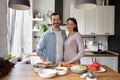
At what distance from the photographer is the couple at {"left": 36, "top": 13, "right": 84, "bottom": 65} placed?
97.7 inches

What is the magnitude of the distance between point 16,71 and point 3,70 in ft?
0.59

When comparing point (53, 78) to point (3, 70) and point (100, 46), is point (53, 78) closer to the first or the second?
point (3, 70)

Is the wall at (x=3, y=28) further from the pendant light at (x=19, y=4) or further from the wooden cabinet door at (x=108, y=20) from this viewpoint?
the wooden cabinet door at (x=108, y=20)

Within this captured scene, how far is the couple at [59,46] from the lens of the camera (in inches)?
97.7

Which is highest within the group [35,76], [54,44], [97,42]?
[54,44]

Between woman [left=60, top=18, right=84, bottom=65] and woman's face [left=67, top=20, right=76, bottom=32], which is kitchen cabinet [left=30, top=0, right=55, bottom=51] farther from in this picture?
woman [left=60, top=18, right=84, bottom=65]

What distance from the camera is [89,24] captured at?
4.39 meters

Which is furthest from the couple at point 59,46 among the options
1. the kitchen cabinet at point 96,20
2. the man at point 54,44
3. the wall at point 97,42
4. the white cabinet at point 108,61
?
the wall at point 97,42

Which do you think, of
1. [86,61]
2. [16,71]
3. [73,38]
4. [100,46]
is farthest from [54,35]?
[100,46]

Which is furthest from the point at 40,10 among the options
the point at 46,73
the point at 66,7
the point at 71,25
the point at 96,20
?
the point at 46,73

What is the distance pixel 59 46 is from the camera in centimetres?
250

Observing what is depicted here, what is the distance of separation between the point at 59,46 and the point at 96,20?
87.1 inches

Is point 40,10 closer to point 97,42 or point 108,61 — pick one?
point 97,42

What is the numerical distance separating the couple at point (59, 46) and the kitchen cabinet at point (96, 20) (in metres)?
1.84
